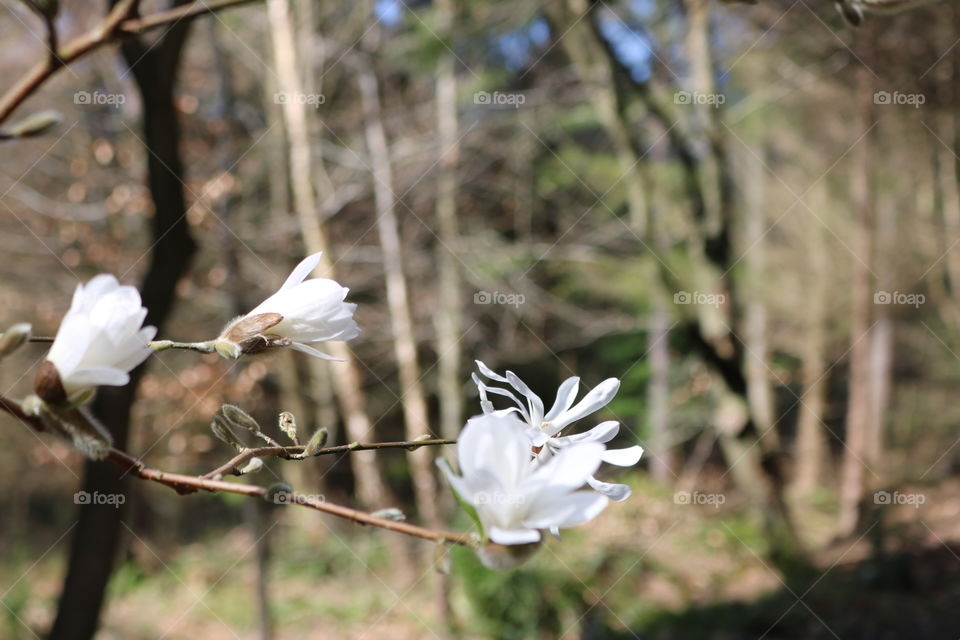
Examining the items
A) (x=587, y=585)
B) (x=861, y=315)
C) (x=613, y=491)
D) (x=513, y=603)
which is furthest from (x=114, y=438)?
(x=861, y=315)

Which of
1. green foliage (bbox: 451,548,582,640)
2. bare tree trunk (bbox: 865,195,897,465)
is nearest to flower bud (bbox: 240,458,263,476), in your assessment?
green foliage (bbox: 451,548,582,640)

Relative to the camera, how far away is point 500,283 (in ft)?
17.7

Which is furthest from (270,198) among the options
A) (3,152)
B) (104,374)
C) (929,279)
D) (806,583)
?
(104,374)

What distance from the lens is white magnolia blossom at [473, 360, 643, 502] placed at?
0.49m

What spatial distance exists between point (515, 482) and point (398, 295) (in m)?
4.32

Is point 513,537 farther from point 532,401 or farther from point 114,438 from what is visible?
point 114,438

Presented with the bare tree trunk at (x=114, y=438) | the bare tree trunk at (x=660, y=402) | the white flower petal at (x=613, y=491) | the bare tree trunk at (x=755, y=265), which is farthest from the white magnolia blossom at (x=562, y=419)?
the bare tree trunk at (x=755, y=265)

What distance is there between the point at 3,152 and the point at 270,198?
176cm

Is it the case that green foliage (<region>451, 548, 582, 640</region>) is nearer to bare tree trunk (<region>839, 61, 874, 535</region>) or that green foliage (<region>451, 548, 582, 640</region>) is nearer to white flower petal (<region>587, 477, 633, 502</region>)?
bare tree trunk (<region>839, 61, 874, 535</region>)

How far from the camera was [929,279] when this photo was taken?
262 inches

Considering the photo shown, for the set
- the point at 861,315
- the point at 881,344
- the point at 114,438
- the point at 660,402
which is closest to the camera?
the point at 114,438

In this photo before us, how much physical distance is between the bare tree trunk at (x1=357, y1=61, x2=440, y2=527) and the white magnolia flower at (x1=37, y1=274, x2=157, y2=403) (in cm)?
398

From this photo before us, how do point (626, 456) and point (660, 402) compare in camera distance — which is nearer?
point (626, 456)

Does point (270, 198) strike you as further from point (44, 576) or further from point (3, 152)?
point (44, 576)
